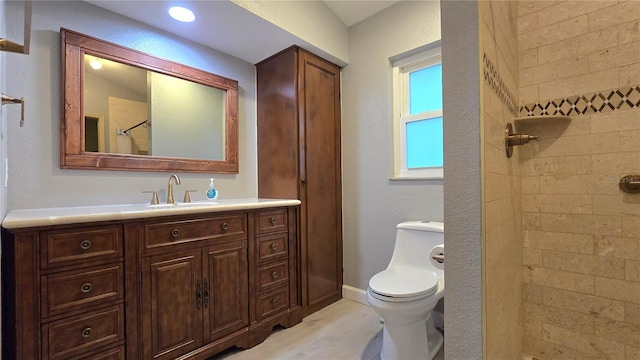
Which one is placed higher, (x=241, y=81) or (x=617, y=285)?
(x=241, y=81)

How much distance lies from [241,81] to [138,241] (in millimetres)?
1567

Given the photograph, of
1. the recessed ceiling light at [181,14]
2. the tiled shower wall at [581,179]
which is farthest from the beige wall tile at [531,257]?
the recessed ceiling light at [181,14]

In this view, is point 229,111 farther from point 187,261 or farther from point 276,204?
point 187,261

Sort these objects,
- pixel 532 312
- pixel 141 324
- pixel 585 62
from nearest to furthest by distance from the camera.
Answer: pixel 141 324
pixel 585 62
pixel 532 312

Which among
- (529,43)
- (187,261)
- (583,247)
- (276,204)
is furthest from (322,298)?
(529,43)

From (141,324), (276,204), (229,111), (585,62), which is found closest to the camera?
(141,324)

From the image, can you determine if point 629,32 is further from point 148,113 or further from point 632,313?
point 148,113

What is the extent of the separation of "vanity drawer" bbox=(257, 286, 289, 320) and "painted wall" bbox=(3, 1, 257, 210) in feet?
3.28

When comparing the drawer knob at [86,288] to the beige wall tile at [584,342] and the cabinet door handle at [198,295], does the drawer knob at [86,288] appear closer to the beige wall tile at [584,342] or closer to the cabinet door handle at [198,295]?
the cabinet door handle at [198,295]

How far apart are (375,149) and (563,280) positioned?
1.43m

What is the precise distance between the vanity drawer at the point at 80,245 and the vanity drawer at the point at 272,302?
92cm

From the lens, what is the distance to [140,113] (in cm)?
181

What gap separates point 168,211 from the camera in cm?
137

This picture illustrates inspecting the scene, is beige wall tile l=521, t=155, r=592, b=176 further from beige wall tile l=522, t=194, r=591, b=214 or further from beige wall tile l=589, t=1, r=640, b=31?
beige wall tile l=589, t=1, r=640, b=31
